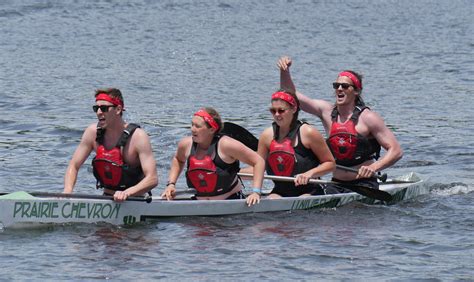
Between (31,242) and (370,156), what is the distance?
14.4 ft

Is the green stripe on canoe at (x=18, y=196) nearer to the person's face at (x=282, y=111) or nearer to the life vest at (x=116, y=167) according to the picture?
the life vest at (x=116, y=167)

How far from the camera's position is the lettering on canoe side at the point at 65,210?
1102 cm

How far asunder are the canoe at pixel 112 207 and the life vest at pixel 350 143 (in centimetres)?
47

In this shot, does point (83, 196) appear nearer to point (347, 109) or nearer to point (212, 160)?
point (212, 160)

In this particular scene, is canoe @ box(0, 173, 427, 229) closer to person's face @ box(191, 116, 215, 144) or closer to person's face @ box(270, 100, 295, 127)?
person's face @ box(191, 116, 215, 144)

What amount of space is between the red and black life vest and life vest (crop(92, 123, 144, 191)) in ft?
5.57

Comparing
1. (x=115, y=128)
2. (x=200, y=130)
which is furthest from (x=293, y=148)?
(x=115, y=128)

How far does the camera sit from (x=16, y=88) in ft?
80.1

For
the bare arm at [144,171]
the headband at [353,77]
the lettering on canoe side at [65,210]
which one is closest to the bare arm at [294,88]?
the headband at [353,77]

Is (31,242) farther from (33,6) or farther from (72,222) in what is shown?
(33,6)

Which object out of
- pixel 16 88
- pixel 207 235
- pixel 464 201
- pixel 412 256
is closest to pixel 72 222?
pixel 207 235

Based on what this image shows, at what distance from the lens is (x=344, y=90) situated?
1284cm

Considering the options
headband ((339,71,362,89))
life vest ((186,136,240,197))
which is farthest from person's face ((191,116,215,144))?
headband ((339,71,362,89))

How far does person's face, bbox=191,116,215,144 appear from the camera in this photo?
11.7 meters
